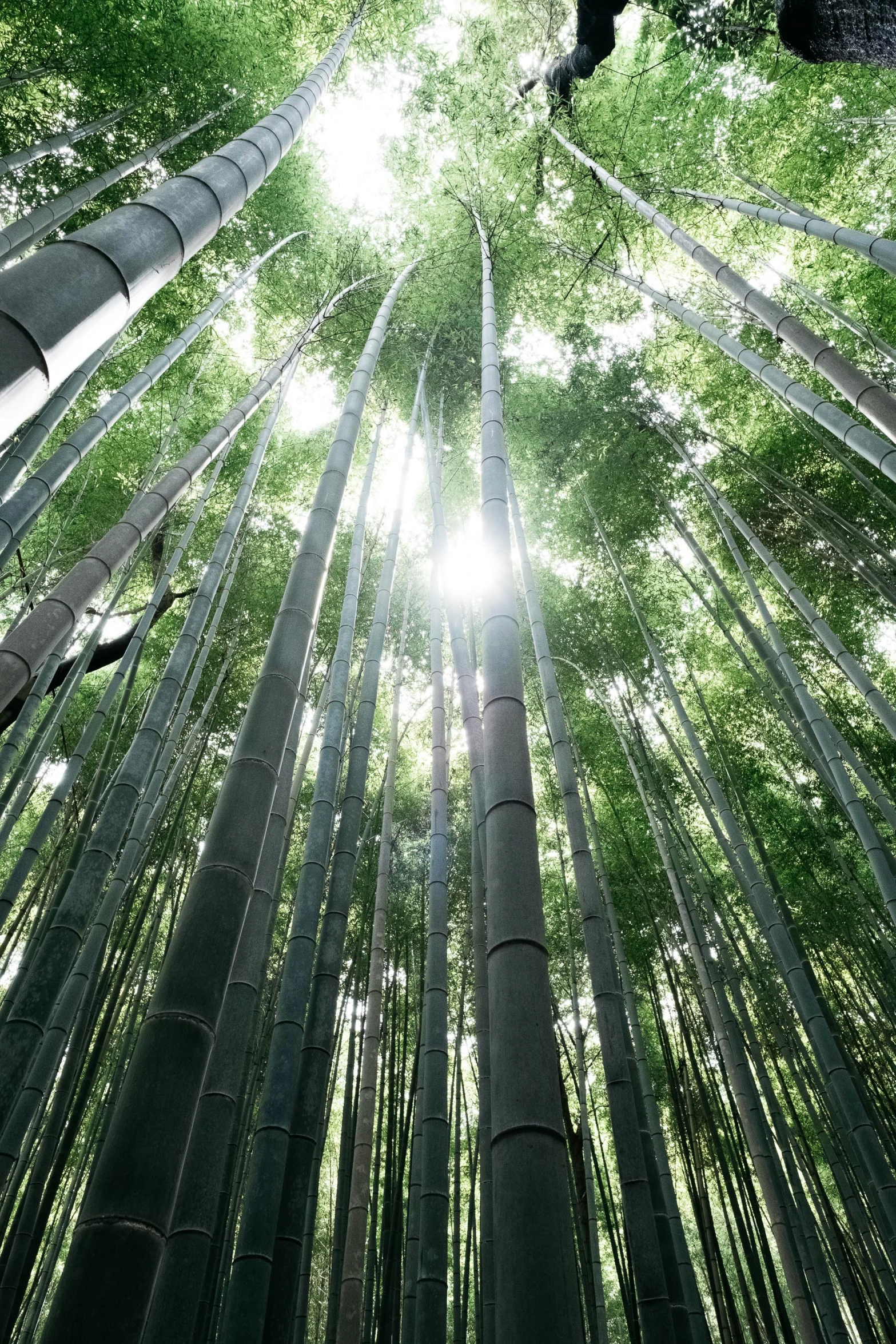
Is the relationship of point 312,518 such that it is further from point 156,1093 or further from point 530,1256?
point 530,1256

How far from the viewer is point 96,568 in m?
2.07

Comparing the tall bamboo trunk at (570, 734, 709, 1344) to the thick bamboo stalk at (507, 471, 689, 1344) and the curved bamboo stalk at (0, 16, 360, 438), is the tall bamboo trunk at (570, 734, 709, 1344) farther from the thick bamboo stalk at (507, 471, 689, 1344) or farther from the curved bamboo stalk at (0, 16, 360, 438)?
the curved bamboo stalk at (0, 16, 360, 438)

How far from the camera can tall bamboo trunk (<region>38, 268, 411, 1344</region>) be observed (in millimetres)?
791

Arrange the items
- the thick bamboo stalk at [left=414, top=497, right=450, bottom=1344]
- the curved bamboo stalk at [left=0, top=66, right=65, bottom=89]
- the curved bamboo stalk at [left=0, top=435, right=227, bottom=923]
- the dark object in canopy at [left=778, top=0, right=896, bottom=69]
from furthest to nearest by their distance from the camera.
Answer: the curved bamboo stalk at [left=0, top=66, right=65, bottom=89] < the curved bamboo stalk at [left=0, top=435, right=227, bottom=923] < the dark object in canopy at [left=778, top=0, right=896, bottom=69] < the thick bamboo stalk at [left=414, top=497, right=450, bottom=1344]

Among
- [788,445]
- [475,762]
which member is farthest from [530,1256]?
[788,445]

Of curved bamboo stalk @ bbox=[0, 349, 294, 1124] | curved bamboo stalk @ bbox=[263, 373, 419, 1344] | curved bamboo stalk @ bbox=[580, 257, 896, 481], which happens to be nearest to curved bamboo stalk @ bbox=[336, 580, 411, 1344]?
curved bamboo stalk @ bbox=[263, 373, 419, 1344]

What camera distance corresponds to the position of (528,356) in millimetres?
5660

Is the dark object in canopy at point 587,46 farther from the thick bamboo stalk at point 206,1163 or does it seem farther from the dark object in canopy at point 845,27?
the thick bamboo stalk at point 206,1163

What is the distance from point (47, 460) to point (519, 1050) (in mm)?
2777

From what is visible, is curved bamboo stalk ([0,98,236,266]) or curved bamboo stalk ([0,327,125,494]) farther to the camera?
curved bamboo stalk ([0,98,236,266])

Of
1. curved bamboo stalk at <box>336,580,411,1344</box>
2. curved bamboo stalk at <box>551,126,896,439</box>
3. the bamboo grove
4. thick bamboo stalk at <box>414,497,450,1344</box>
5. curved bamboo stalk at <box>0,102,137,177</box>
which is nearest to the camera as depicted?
the bamboo grove

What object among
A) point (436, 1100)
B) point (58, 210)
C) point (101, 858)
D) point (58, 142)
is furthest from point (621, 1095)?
point (58, 142)

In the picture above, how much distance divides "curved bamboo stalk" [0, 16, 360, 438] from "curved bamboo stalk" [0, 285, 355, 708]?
2.85 feet

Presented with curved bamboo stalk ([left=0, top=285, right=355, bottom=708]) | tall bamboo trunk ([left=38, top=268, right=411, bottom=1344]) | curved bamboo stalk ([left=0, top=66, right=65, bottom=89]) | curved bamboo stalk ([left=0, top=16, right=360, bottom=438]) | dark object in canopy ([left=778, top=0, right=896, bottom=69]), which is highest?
curved bamboo stalk ([left=0, top=66, right=65, bottom=89])
